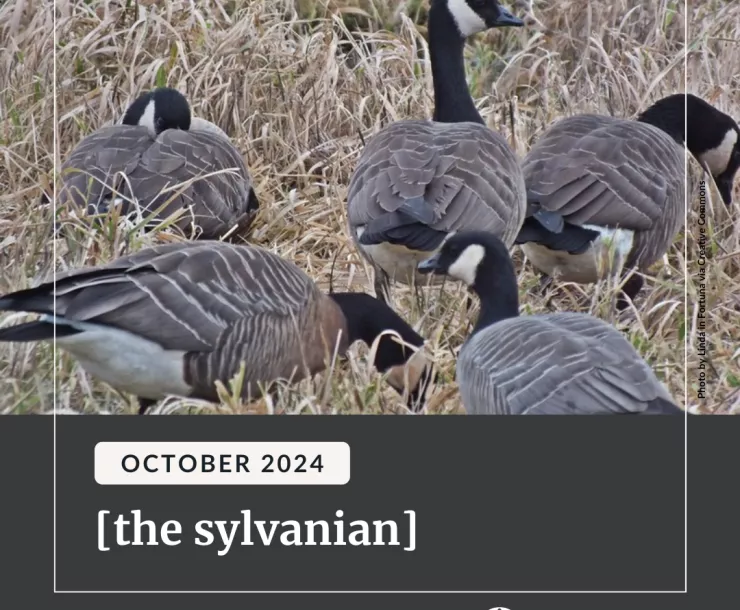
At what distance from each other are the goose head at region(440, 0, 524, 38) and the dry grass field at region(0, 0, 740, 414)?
0.46m

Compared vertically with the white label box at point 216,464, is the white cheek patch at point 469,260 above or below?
above

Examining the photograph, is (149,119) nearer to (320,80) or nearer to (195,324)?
(320,80)

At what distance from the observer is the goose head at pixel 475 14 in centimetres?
701

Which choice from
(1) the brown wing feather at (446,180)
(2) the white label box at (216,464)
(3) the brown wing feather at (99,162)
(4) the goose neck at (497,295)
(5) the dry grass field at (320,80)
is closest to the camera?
(2) the white label box at (216,464)

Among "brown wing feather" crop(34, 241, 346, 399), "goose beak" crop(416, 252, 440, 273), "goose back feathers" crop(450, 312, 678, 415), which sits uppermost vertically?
"goose beak" crop(416, 252, 440, 273)

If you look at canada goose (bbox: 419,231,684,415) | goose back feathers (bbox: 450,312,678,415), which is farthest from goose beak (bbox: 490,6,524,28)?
goose back feathers (bbox: 450,312,678,415)

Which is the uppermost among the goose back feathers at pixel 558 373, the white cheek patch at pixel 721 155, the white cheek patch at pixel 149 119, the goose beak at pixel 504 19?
the goose beak at pixel 504 19

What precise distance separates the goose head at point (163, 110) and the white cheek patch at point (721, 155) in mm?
2691

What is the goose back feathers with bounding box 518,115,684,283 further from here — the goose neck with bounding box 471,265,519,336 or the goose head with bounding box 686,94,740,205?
the goose neck with bounding box 471,265,519,336

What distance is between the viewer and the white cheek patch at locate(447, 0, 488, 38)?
7039mm

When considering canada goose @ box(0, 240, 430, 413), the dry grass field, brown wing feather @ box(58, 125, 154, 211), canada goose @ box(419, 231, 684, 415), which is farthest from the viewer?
the dry grass field

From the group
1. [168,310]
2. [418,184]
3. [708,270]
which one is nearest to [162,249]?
[168,310]

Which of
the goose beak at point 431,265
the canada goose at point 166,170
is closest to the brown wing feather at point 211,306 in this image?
the goose beak at point 431,265

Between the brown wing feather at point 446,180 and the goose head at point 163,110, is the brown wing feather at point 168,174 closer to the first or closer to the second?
the goose head at point 163,110
